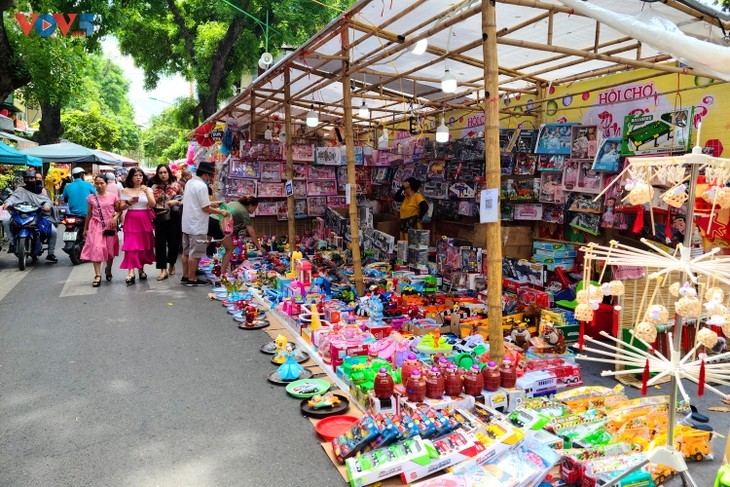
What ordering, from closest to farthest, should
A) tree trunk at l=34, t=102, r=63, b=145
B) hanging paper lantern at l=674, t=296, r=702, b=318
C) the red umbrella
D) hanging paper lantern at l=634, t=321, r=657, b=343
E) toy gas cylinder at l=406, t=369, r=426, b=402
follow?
hanging paper lantern at l=674, t=296, r=702, b=318
hanging paper lantern at l=634, t=321, r=657, b=343
toy gas cylinder at l=406, t=369, r=426, b=402
the red umbrella
tree trunk at l=34, t=102, r=63, b=145

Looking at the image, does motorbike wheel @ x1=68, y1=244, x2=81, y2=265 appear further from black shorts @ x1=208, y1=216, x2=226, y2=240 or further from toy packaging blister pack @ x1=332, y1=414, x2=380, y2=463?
toy packaging blister pack @ x1=332, y1=414, x2=380, y2=463

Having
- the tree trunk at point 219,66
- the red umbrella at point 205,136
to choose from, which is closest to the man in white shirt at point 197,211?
the red umbrella at point 205,136

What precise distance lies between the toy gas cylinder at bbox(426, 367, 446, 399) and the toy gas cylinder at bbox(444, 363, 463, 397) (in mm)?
58

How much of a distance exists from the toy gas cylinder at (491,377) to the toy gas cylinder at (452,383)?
223 mm

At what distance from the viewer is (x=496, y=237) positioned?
3744 millimetres

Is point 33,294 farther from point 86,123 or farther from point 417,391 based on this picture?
point 86,123

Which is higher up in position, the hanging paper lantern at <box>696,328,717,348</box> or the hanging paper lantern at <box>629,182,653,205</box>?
the hanging paper lantern at <box>629,182,653,205</box>

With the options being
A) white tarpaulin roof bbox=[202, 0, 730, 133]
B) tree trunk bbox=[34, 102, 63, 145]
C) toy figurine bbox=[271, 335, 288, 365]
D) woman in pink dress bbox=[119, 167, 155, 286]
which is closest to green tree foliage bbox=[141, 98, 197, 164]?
tree trunk bbox=[34, 102, 63, 145]

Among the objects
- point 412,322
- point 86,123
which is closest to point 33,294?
point 412,322

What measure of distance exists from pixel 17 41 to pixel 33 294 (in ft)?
21.3

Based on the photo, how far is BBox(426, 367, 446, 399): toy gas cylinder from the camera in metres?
3.36

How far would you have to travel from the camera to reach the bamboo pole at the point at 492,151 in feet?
12.0

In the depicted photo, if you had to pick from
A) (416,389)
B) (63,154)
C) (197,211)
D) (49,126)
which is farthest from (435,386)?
(49,126)

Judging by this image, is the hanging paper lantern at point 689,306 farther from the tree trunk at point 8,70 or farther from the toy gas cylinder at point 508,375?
the tree trunk at point 8,70
